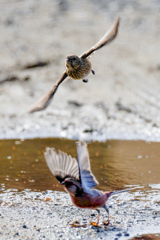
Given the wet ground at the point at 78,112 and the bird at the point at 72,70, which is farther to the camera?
the bird at the point at 72,70

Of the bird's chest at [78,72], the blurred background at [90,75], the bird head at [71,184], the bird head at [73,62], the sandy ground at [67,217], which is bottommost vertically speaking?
the sandy ground at [67,217]

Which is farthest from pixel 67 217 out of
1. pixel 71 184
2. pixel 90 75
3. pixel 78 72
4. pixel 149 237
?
pixel 90 75

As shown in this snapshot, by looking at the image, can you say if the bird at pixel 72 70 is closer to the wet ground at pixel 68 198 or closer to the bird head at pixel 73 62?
the bird head at pixel 73 62

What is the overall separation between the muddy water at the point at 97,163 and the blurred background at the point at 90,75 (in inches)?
33.9

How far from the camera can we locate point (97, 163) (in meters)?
6.07

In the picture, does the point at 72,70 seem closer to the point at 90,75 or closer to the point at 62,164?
the point at 62,164

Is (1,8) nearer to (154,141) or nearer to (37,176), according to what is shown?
(154,141)

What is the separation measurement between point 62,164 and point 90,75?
27.4 feet

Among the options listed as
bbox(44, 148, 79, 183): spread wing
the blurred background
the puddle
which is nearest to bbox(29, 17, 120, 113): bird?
bbox(44, 148, 79, 183): spread wing

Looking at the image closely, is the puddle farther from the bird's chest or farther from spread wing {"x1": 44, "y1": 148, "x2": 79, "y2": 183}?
the bird's chest

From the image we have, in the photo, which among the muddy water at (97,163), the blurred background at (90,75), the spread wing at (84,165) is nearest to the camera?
the spread wing at (84,165)

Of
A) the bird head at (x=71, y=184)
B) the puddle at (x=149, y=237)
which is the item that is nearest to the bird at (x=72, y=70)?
the bird head at (x=71, y=184)

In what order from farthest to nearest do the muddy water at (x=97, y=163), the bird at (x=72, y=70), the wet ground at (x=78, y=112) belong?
the muddy water at (x=97, y=163) → the bird at (x=72, y=70) → the wet ground at (x=78, y=112)

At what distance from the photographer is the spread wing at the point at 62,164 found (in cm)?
342
